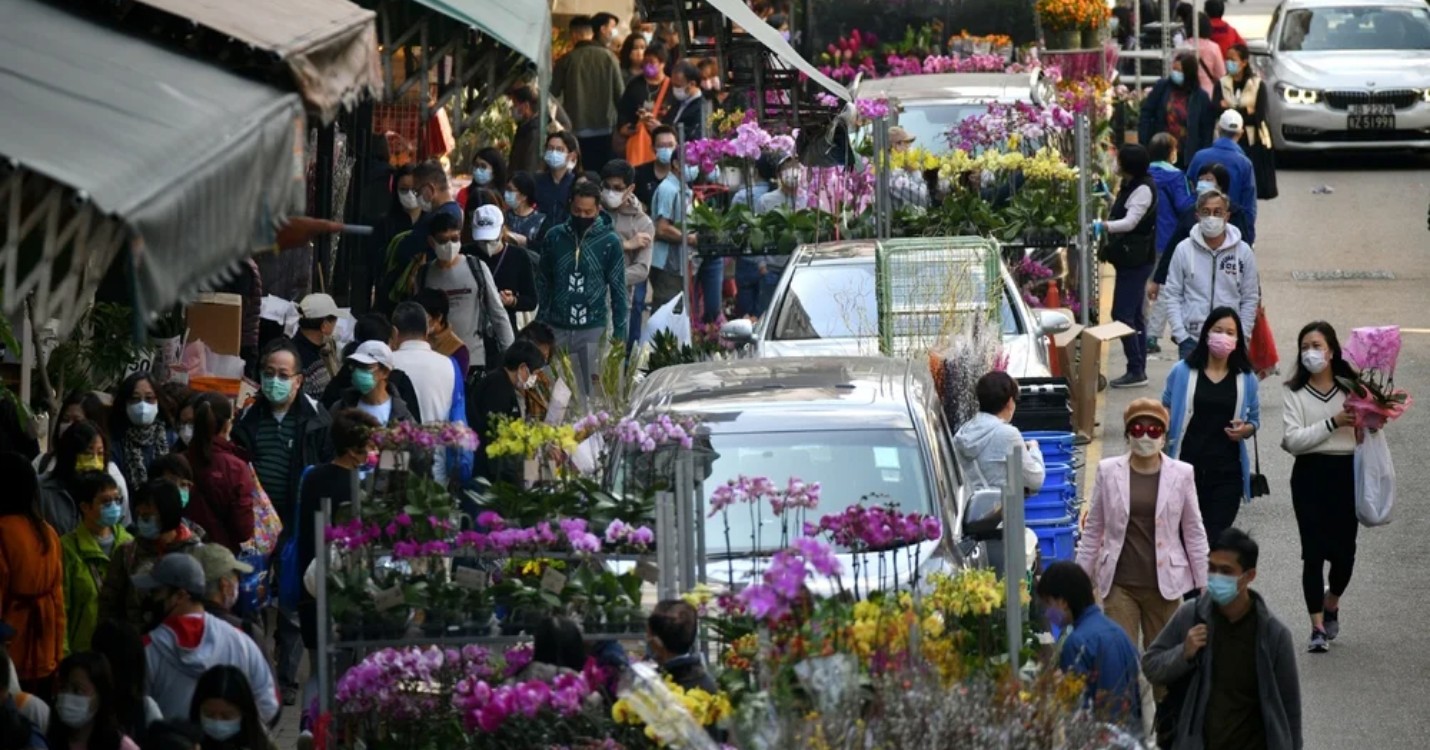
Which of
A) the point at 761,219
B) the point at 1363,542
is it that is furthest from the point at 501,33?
the point at 761,219

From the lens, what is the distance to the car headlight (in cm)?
2750

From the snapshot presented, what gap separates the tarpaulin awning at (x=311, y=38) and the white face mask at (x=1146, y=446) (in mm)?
4461

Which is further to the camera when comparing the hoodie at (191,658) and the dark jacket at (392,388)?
the dark jacket at (392,388)

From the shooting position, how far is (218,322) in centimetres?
1415

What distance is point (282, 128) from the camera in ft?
20.8

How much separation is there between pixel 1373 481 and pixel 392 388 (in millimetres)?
4494

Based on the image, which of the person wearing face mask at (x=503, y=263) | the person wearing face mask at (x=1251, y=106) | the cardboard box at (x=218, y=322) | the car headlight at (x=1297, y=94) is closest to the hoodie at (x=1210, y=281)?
the person wearing face mask at (x=503, y=263)

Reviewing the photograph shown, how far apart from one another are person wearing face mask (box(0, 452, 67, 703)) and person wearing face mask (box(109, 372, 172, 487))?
73.9 inches

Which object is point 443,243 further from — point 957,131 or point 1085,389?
point 957,131

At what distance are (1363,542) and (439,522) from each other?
291 inches

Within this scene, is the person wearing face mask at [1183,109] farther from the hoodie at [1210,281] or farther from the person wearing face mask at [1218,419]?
the person wearing face mask at [1218,419]

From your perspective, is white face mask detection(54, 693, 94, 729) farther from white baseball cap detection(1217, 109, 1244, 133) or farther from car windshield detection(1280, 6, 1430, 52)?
car windshield detection(1280, 6, 1430, 52)

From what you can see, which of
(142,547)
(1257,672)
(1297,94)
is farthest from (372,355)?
(1297,94)

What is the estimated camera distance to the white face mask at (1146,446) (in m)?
11.0
